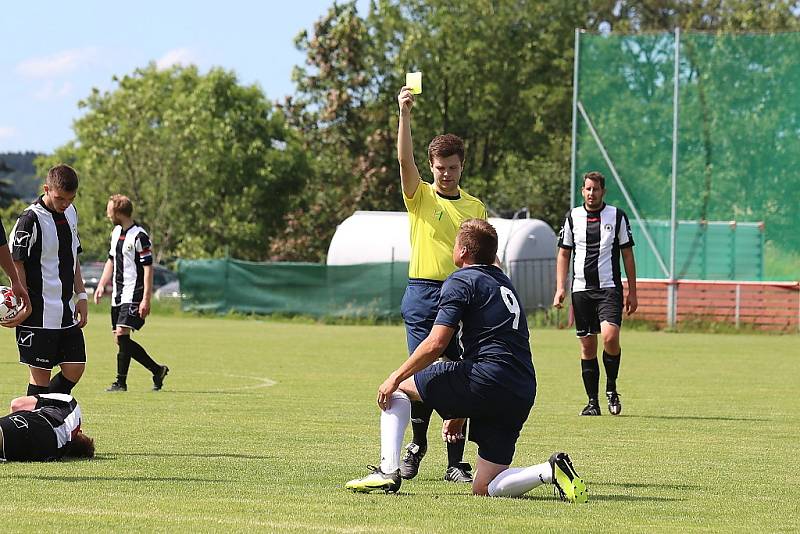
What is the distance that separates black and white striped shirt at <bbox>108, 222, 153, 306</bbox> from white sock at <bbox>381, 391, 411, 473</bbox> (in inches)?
313

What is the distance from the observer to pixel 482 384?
25.0 feet

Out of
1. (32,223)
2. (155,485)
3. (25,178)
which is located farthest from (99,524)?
(25,178)

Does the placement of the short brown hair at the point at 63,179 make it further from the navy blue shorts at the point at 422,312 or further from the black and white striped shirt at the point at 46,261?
the navy blue shorts at the point at 422,312

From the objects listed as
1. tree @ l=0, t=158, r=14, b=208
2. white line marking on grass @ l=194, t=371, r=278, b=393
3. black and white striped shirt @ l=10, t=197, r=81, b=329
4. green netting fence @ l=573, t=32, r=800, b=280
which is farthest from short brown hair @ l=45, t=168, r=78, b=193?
tree @ l=0, t=158, r=14, b=208

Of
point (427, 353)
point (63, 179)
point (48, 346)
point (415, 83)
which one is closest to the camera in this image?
point (427, 353)

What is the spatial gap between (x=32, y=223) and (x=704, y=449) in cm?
494

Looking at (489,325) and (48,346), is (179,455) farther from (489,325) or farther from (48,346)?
(489,325)

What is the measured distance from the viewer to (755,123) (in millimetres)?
34594

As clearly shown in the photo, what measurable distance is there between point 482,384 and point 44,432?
2.99m

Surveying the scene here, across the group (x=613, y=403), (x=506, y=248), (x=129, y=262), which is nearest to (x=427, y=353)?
(x=613, y=403)

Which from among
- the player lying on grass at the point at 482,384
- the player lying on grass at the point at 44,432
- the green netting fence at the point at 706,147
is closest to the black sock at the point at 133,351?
the player lying on grass at the point at 44,432

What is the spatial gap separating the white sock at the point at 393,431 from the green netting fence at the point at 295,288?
28653 mm

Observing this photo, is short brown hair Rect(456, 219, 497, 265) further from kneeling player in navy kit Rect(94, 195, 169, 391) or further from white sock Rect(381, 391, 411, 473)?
kneeling player in navy kit Rect(94, 195, 169, 391)

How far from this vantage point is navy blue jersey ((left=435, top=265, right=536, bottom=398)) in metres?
7.63
